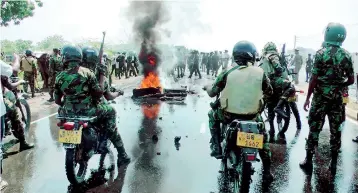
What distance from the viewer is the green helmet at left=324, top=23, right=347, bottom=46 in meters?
5.41

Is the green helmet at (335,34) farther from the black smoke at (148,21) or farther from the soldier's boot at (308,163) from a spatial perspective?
the black smoke at (148,21)

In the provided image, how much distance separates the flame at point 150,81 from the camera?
55.0ft

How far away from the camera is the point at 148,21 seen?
875 inches

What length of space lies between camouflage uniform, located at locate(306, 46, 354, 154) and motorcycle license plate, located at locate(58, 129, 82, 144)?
3.55 m

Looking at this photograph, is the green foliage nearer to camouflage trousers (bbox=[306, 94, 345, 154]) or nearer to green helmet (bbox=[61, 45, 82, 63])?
green helmet (bbox=[61, 45, 82, 63])

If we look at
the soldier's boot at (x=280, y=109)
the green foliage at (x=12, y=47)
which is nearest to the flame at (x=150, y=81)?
the soldier's boot at (x=280, y=109)

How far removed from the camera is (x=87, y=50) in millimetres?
5750

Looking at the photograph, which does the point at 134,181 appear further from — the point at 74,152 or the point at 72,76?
the point at 72,76

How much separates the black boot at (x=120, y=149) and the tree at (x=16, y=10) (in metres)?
27.8

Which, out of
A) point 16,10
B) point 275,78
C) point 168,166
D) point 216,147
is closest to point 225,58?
point 16,10

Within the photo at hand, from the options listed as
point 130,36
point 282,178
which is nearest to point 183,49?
point 130,36

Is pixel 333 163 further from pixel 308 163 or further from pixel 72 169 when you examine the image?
pixel 72 169

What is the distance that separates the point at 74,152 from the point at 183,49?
29.6m

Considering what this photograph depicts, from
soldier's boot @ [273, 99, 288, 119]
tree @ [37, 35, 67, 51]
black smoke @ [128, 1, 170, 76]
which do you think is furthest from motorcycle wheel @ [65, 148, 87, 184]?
tree @ [37, 35, 67, 51]
